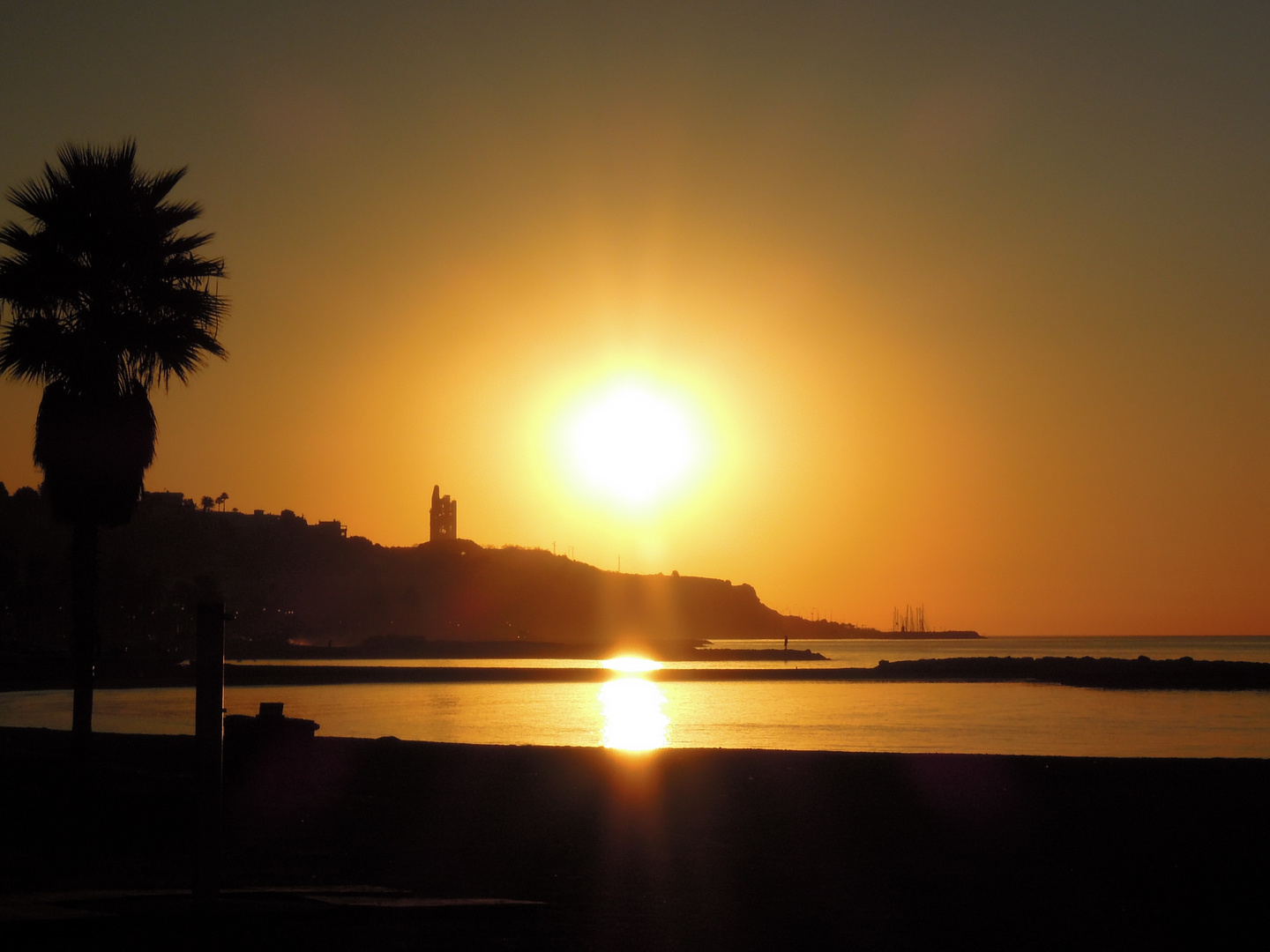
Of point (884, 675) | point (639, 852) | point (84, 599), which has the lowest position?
point (884, 675)

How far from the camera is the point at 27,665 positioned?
6138 cm

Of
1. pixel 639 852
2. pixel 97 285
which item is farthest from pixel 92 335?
pixel 639 852

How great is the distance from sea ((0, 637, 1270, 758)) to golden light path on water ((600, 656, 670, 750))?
0.32 feet

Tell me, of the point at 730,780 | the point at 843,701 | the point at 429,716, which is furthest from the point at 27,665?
the point at 730,780

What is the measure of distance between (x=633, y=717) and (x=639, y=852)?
35.2 meters

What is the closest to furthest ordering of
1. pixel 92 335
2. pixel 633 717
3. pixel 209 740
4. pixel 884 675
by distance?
pixel 209 740
pixel 92 335
pixel 633 717
pixel 884 675

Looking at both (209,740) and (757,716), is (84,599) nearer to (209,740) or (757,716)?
(209,740)

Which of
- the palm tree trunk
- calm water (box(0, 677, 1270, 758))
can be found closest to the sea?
calm water (box(0, 677, 1270, 758))

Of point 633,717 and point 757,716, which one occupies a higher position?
point 633,717

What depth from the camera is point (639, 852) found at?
36.9 feet

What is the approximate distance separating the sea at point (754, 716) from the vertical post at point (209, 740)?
58.7 feet

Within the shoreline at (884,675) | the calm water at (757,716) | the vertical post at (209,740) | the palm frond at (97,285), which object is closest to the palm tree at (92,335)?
the palm frond at (97,285)

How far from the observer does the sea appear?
108 ft

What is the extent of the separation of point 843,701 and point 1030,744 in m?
27.0
